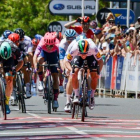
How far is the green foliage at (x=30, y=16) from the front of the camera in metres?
49.1

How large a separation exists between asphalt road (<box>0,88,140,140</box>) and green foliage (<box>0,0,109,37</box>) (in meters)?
30.8

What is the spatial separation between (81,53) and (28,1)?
35949 mm

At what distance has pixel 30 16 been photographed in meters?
50.3

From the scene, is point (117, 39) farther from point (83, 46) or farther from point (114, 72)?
point (83, 46)

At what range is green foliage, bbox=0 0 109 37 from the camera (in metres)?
49.1

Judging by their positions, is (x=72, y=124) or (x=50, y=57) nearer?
(x=72, y=124)

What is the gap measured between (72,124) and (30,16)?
37225 mm

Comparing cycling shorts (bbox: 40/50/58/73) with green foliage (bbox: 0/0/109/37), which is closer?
cycling shorts (bbox: 40/50/58/73)

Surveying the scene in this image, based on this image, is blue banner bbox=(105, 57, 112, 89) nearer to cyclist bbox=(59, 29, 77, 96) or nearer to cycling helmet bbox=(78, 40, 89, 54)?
cyclist bbox=(59, 29, 77, 96)

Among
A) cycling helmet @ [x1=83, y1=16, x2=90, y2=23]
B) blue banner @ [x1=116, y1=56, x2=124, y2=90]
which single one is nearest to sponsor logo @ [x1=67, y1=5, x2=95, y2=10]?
blue banner @ [x1=116, y1=56, x2=124, y2=90]

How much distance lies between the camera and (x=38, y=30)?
49.6 meters

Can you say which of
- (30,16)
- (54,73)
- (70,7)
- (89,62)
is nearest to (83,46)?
(89,62)

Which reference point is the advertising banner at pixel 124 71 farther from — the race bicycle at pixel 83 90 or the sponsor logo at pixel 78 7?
the sponsor logo at pixel 78 7

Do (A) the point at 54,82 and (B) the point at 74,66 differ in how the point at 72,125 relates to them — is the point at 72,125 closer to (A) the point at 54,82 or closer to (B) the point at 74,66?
(B) the point at 74,66
